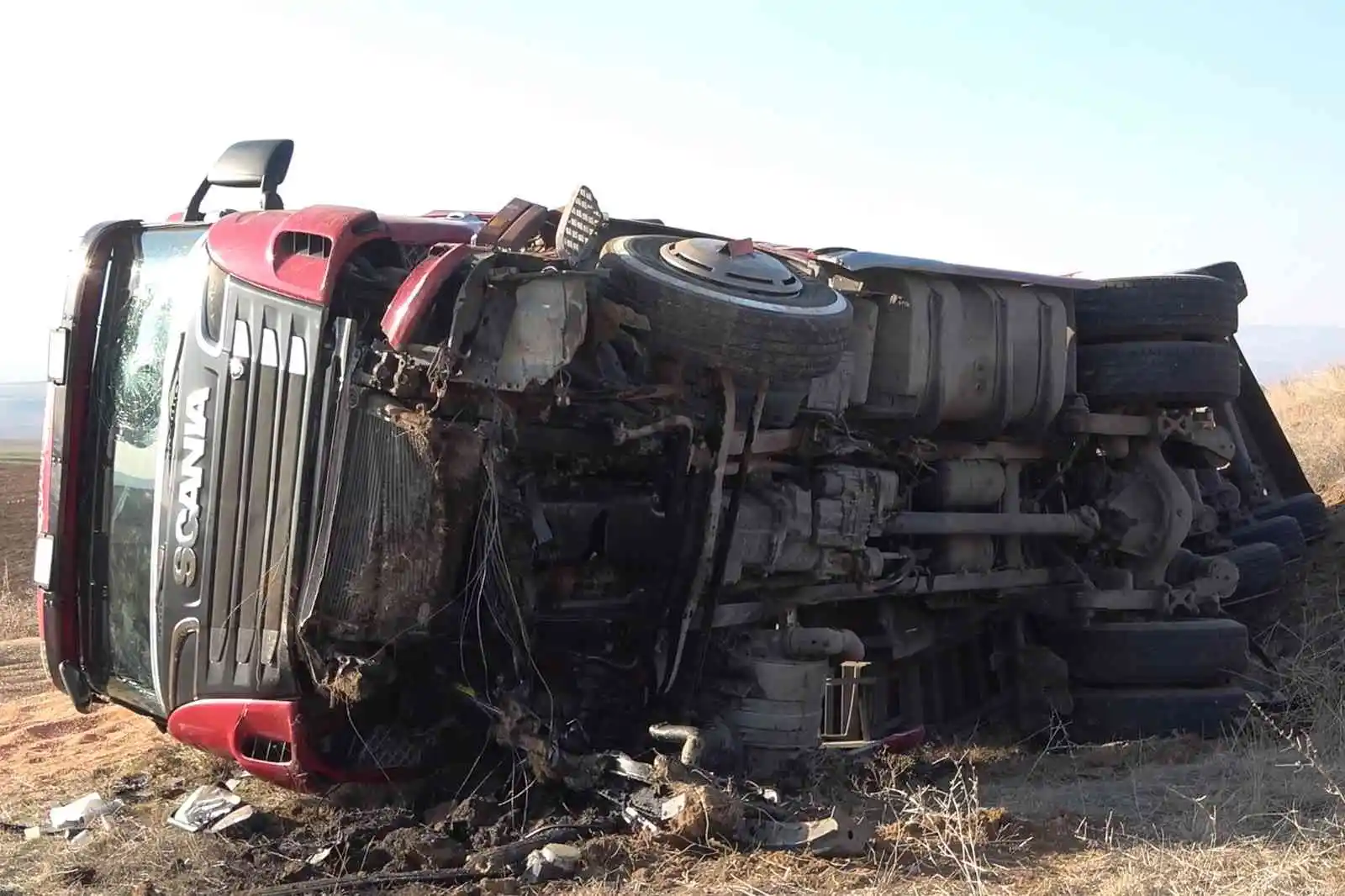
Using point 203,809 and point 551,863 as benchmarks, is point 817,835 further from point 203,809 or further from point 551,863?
point 203,809

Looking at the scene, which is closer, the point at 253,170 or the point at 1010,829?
the point at 1010,829

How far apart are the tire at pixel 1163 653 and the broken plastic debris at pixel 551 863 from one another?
2.90 meters

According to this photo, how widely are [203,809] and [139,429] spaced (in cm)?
126

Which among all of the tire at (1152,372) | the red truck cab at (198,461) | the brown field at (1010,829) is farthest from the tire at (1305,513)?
the red truck cab at (198,461)

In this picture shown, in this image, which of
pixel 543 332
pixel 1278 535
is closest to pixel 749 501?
pixel 543 332

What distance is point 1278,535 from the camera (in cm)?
682

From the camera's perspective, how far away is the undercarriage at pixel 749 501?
390cm

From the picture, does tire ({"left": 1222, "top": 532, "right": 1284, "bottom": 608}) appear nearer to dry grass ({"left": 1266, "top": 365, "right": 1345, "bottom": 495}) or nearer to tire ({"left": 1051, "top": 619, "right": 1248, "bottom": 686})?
tire ({"left": 1051, "top": 619, "right": 1248, "bottom": 686})

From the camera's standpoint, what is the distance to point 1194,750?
528 cm

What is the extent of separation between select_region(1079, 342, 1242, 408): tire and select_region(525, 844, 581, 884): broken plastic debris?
330 centimetres

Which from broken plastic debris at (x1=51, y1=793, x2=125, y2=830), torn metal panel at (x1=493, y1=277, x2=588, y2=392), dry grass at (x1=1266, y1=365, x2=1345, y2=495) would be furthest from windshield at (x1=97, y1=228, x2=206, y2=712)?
dry grass at (x1=1266, y1=365, x2=1345, y2=495)

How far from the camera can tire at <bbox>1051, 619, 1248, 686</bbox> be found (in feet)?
18.6

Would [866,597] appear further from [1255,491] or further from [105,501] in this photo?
[1255,491]

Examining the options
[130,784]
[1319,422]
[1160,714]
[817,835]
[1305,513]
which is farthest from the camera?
[1319,422]
